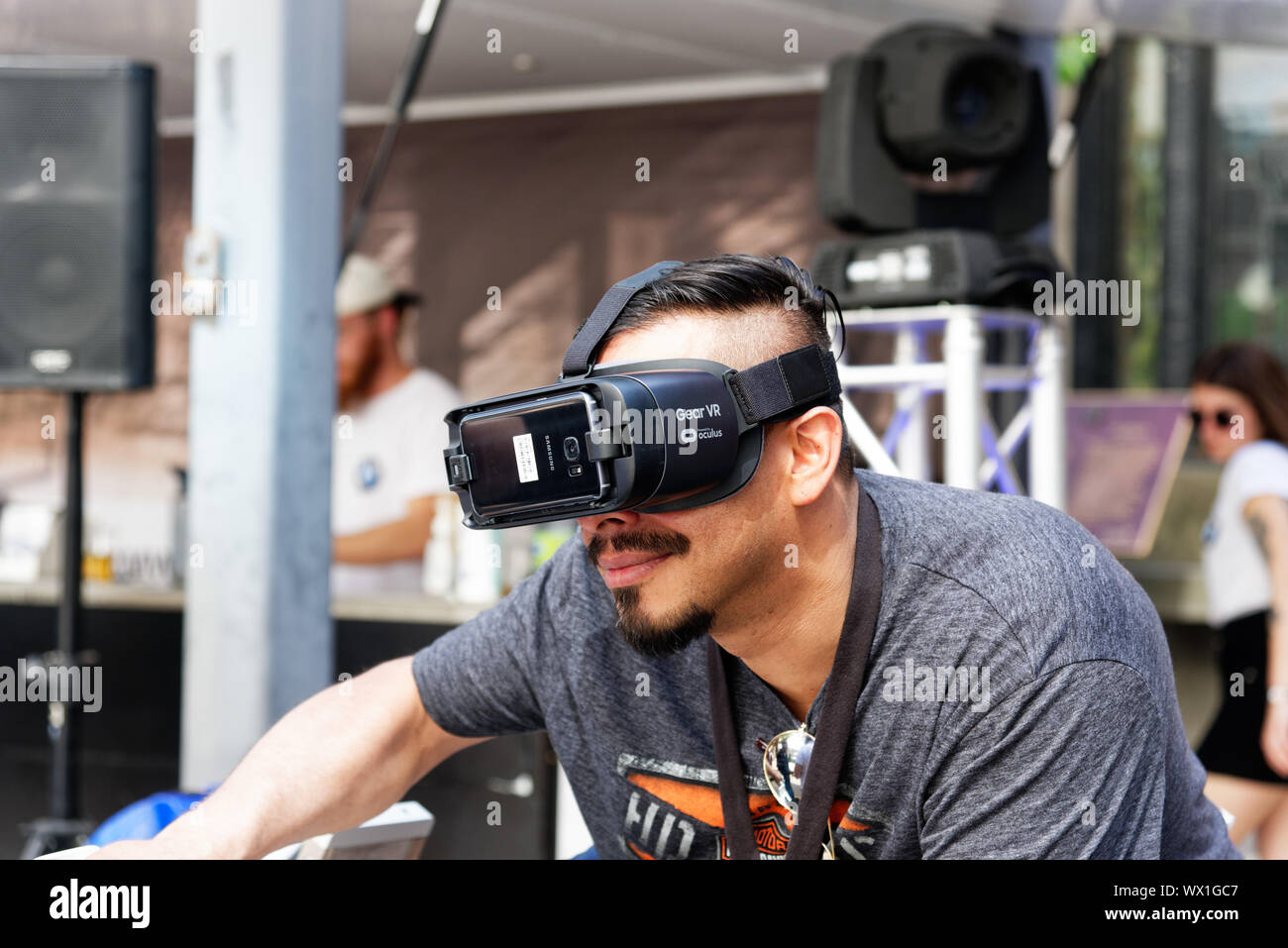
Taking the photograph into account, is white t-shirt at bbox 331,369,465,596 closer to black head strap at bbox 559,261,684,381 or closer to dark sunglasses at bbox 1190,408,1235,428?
dark sunglasses at bbox 1190,408,1235,428

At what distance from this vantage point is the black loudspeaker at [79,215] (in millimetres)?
2625

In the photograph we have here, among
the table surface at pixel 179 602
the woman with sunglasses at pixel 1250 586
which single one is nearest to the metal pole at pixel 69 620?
the table surface at pixel 179 602

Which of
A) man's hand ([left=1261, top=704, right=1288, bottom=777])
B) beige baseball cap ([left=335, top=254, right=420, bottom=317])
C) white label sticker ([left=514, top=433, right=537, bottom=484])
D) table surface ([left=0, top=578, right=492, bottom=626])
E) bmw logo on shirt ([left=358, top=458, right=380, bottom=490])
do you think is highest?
beige baseball cap ([left=335, top=254, right=420, bottom=317])

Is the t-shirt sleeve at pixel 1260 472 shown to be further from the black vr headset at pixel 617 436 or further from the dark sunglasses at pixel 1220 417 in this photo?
the black vr headset at pixel 617 436

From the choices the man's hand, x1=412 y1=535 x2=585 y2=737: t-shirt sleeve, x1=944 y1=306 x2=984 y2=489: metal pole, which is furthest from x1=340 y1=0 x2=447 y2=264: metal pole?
the man's hand

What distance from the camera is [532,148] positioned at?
545 centimetres

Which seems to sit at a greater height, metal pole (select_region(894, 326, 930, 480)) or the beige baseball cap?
the beige baseball cap

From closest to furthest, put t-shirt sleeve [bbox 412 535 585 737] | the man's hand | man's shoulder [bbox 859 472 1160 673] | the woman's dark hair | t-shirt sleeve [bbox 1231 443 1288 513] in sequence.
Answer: man's shoulder [bbox 859 472 1160 673] < t-shirt sleeve [bbox 412 535 585 737] < the man's hand < t-shirt sleeve [bbox 1231 443 1288 513] < the woman's dark hair

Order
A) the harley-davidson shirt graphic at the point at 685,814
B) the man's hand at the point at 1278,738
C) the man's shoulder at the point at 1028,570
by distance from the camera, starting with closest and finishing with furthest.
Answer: the man's shoulder at the point at 1028,570
the harley-davidson shirt graphic at the point at 685,814
the man's hand at the point at 1278,738

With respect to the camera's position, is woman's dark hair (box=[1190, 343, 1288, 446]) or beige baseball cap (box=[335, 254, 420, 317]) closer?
woman's dark hair (box=[1190, 343, 1288, 446])

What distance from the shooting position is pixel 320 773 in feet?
4.36

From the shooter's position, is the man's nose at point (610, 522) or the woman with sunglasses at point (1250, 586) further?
the woman with sunglasses at point (1250, 586)

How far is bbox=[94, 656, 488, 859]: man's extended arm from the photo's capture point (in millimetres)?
1194

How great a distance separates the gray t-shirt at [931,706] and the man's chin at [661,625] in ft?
0.51
